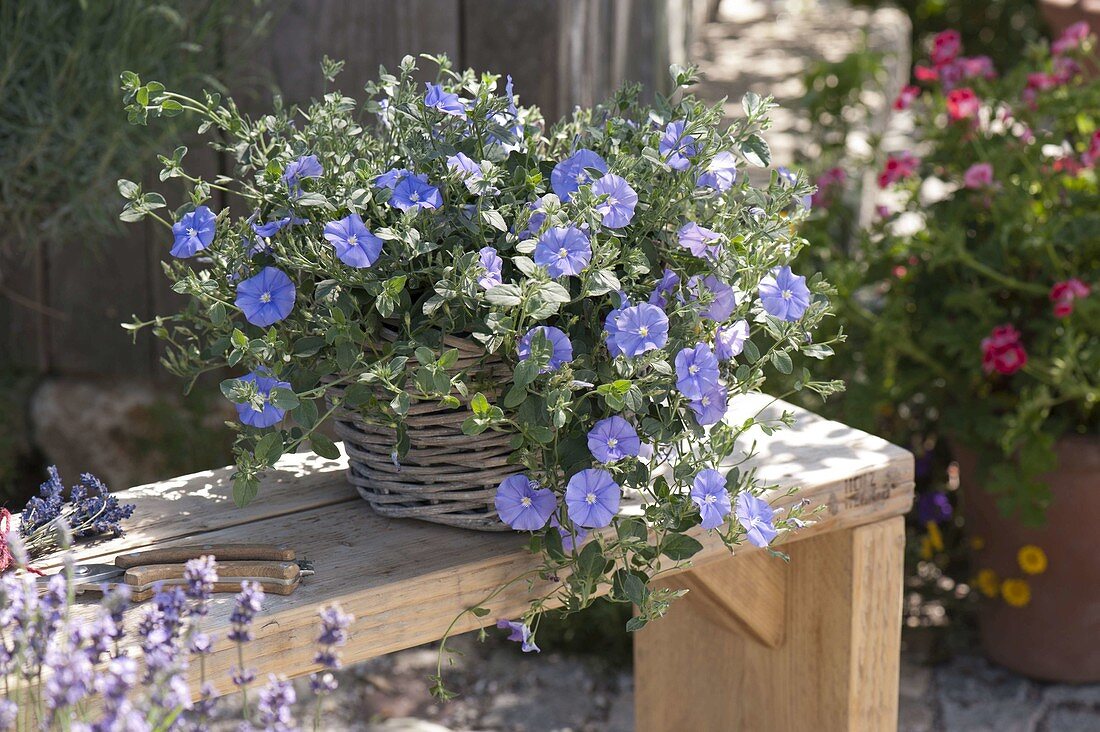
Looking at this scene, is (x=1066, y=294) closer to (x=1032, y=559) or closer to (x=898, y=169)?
(x=898, y=169)

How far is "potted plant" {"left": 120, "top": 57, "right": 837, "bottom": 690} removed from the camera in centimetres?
113

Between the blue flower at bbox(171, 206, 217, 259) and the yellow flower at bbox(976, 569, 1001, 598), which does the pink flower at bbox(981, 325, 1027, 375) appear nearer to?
the yellow flower at bbox(976, 569, 1001, 598)

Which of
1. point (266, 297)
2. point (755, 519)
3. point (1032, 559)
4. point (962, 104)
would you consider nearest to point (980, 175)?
point (962, 104)

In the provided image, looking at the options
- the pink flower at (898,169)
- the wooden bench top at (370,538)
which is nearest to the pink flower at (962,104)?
the pink flower at (898,169)

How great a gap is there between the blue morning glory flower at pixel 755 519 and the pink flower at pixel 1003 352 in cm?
122

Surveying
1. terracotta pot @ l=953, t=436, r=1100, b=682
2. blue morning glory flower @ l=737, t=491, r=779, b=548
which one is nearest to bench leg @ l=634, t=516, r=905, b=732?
blue morning glory flower @ l=737, t=491, r=779, b=548

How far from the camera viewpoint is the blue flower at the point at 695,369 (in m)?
1.16

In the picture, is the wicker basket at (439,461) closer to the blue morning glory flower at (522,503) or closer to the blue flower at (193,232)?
the blue morning glory flower at (522,503)

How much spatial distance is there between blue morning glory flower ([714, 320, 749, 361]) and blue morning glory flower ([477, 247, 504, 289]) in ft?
0.74

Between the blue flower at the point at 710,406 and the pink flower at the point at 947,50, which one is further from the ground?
the pink flower at the point at 947,50

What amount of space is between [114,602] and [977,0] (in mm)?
6072

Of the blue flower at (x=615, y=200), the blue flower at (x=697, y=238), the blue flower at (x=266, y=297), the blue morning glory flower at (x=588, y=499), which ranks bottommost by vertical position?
the blue morning glory flower at (x=588, y=499)

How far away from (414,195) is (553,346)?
0.19m

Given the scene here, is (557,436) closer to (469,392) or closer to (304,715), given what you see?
(469,392)
